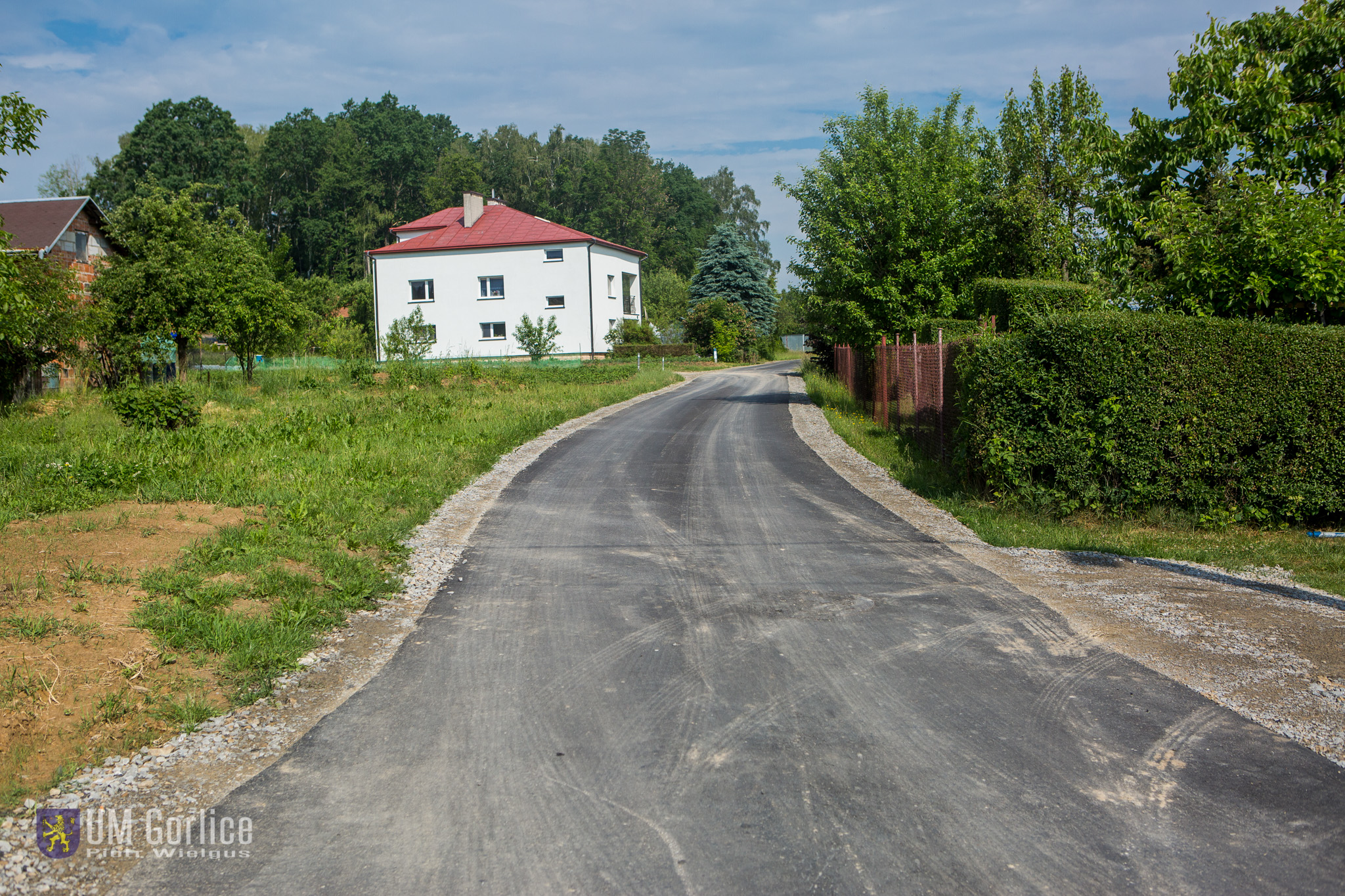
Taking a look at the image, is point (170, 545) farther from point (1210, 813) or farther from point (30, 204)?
point (30, 204)

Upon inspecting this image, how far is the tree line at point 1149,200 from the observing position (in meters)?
11.3

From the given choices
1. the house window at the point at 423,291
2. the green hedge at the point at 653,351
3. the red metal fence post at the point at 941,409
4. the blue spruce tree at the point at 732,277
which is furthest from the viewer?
the blue spruce tree at the point at 732,277

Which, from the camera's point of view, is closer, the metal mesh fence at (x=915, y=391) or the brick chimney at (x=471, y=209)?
the metal mesh fence at (x=915, y=391)

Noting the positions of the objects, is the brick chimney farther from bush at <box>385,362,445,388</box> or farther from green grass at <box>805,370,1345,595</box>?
green grass at <box>805,370,1345,595</box>

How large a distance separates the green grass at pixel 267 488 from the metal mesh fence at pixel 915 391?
7.41 meters

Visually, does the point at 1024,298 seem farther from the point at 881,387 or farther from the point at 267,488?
the point at 267,488

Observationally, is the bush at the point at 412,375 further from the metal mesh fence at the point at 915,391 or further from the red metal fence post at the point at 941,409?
the red metal fence post at the point at 941,409

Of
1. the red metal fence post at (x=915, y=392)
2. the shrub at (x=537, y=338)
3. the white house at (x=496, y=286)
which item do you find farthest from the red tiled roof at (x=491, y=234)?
the red metal fence post at (x=915, y=392)

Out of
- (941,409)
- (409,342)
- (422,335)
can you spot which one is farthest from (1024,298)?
(422,335)

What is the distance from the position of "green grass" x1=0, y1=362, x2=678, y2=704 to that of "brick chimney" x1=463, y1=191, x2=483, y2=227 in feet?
107

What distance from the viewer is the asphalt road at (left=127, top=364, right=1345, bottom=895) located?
343 centimetres

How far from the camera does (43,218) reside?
3017 cm

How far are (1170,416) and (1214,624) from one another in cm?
394

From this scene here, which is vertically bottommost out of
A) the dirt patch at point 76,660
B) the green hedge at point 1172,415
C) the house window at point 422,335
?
the dirt patch at point 76,660
